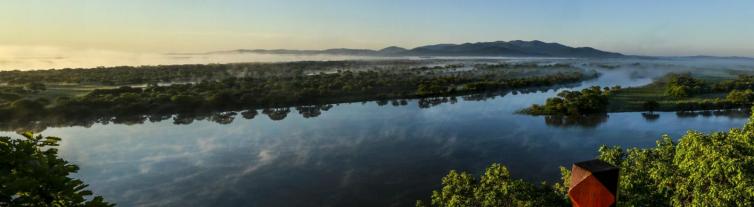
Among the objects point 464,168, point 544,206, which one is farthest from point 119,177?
point 544,206

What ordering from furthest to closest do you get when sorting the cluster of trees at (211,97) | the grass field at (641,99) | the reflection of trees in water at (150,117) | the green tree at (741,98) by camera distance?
the green tree at (741,98) → the grass field at (641,99) → the cluster of trees at (211,97) → the reflection of trees in water at (150,117)

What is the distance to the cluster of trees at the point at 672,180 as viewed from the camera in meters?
17.7

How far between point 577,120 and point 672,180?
70.1 meters

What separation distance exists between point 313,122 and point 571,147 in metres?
48.2

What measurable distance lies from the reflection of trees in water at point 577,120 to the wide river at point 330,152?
3.83ft

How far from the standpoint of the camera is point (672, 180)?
20.3 m

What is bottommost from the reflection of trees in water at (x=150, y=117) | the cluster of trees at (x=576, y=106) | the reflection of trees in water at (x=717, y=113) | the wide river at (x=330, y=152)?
the wide river at (x=330, y=152)

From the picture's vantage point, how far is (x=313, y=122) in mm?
87875

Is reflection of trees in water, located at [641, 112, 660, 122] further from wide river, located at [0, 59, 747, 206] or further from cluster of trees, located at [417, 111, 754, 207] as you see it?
cluster of trees, located at [417, 111, 754, 207]

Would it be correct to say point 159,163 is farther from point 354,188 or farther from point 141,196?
point 354,188

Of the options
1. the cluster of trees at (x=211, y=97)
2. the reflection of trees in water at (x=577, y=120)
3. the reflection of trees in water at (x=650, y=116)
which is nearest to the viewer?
the reflection of trees in water at (x=577, y=120)

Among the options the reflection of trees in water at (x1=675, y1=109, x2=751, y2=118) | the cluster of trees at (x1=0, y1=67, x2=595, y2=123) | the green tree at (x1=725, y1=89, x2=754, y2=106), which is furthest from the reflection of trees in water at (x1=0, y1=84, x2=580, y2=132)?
the green tree at (x1=725, y1=89, x2=754, y2=106)

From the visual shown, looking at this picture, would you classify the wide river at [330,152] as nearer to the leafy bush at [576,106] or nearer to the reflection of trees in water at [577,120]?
the reflection of trees in water at [577,120]

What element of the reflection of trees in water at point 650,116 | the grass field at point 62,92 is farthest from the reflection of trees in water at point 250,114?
the reflection of trees in water at point 650,116
